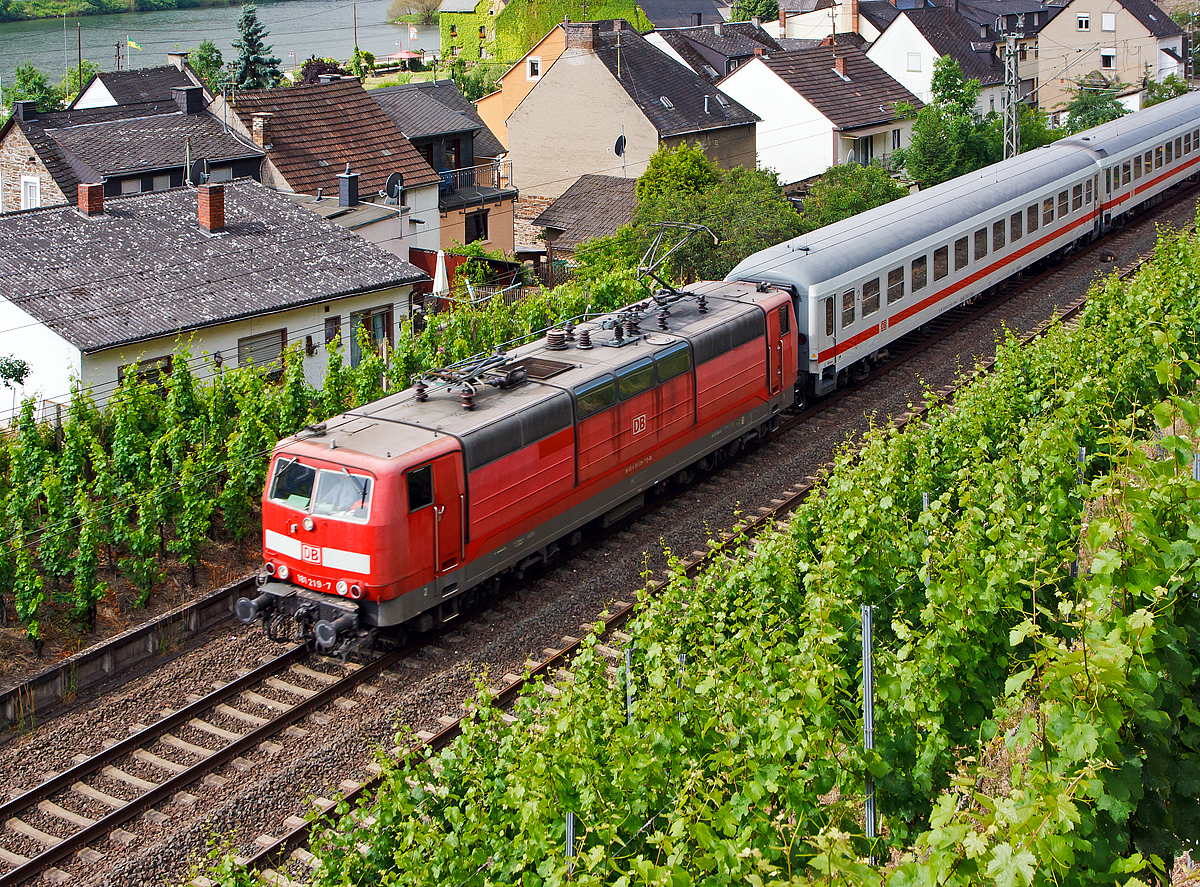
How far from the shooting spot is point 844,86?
57.2m

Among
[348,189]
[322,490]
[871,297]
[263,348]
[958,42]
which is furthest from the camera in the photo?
[958,42]

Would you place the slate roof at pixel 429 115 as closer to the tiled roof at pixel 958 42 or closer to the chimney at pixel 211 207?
the chimney at pixel 211 207

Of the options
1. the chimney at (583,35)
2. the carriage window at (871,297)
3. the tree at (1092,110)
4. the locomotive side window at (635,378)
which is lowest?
the locomotive side window at (635,378)

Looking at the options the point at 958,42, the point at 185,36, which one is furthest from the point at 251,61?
the point at 185,36

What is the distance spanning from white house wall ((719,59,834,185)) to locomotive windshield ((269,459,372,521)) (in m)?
41.8

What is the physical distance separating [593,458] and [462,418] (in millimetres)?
2518

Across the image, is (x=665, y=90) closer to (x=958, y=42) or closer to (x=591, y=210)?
(x=591, y=210)

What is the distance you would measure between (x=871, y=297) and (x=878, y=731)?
1659 centimetres

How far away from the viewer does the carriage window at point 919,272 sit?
26234mm

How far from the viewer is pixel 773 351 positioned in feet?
71.7

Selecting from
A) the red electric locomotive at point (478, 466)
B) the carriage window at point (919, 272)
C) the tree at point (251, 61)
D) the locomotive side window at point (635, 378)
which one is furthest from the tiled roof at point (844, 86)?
the locomotive side window at point (635, 378)

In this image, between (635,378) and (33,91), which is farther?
(33,91)

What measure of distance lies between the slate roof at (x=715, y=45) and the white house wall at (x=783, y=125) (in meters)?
3.21

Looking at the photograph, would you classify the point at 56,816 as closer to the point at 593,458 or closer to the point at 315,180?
the point at 593,458
